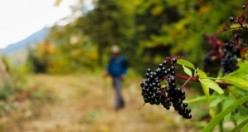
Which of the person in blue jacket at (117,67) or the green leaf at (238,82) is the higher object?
the person in blue jacket at (117,67)

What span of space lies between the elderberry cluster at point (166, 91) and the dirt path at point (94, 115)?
28.4ft

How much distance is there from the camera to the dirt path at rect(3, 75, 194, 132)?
13305 mm

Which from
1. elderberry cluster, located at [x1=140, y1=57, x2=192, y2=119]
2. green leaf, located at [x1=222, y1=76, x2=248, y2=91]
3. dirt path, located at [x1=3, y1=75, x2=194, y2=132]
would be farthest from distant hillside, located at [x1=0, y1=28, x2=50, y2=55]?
dirt path, located at [x1=3, y1=75, x2=194, y2=132]

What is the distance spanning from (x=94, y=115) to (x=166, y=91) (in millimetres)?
13034

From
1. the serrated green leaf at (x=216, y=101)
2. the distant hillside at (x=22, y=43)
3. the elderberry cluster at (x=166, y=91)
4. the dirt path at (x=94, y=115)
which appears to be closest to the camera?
the elderberry cluster at (x=166, y=91)

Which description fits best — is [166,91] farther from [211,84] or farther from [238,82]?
[238,82]

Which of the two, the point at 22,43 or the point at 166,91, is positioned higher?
the point at 22,43

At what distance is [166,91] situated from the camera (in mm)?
2779

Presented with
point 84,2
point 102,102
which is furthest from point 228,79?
point 84,2

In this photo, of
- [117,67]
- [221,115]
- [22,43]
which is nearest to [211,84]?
[221,115]

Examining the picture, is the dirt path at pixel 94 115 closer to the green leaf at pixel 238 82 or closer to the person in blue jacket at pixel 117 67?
the person in blue jacket at pixel 117 67

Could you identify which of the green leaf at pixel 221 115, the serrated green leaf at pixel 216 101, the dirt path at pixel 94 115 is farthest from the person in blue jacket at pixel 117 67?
the green leaf at pixel 221 115

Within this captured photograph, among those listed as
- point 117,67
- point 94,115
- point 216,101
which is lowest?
point 216,101

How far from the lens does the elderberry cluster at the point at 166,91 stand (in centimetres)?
276
